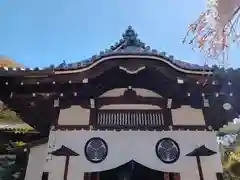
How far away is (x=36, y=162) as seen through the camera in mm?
5488

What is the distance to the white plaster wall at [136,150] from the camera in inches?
182

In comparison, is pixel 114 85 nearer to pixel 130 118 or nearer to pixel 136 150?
pixel 130 118

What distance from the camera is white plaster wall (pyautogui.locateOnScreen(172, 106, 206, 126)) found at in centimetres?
504

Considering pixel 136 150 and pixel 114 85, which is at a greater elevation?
pixel 114 85

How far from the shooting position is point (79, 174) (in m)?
4.64

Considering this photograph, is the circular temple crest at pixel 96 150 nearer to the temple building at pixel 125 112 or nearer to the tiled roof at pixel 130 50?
the temple building at pixel 125 112

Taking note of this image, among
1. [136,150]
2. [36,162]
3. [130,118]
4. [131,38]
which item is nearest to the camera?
[136,150]

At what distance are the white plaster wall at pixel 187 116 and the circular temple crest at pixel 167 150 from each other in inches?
16.1

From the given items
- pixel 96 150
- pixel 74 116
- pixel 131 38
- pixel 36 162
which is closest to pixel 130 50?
pixel 131 38

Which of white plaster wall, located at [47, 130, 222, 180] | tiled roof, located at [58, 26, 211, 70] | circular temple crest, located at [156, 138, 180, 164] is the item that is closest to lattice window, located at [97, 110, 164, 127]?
white plaster wall, located at [47, 130, 222, 180]

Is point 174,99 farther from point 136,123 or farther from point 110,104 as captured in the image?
point 110,104

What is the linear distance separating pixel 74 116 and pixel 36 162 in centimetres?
130

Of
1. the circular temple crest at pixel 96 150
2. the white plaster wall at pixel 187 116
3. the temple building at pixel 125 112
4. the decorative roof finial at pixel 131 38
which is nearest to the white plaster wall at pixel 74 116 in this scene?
the temple building at pixel 125 112

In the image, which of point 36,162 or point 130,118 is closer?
point 130,118
